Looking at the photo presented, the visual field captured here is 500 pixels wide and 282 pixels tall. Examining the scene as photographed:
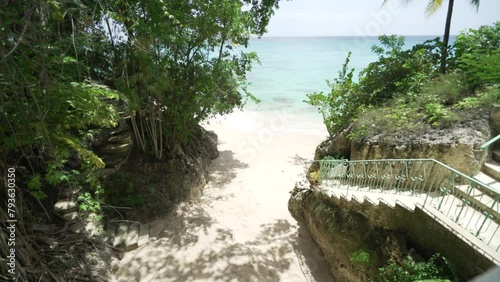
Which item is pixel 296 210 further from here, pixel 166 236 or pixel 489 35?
pixel 489 35

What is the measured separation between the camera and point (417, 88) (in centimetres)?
755

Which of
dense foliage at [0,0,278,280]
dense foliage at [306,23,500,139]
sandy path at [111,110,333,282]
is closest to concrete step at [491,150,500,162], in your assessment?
dense foliage at [306,23,500,139]

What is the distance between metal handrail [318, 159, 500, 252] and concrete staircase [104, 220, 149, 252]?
15.8 feet

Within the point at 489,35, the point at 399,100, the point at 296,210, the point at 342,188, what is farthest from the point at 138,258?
the point at 489,35

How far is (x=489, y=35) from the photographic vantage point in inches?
295

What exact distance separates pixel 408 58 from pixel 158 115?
8032 mm

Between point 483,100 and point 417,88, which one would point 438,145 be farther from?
point 417,88

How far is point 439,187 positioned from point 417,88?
3.77 metres

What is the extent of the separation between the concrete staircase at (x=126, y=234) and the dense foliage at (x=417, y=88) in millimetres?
6137

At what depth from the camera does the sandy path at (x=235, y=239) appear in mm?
5660

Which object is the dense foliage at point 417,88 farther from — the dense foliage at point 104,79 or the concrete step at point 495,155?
the dense foliage at point 104,79

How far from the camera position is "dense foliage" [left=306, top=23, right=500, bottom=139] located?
633 centimetres

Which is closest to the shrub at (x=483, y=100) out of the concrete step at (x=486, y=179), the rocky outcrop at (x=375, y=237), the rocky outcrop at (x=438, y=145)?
the rocky outcrop at (x=438, y=145)

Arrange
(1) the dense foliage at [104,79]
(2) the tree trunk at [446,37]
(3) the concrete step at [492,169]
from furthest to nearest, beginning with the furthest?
(2) the tree trunk at [446,37] → (3) the concrete step at [492,169] → (1) the dense foliage at [104,79]
